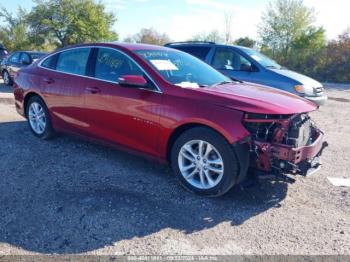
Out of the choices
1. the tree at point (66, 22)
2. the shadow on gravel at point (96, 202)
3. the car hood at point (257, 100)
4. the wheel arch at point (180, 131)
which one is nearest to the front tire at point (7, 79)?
the shadow on gravel at point (96, 202)

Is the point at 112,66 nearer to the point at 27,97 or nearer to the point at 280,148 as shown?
the point at 27,97

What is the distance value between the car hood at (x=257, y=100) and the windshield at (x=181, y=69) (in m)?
0.29

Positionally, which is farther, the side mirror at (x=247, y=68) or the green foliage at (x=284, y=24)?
the green foliage at (x=284, y=24)

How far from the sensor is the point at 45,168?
14.7 ft

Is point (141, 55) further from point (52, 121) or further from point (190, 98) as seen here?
point (52, 121)

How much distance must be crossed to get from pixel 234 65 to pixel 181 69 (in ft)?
14.2

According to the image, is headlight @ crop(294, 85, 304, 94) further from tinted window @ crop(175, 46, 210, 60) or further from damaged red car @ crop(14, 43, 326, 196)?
damaged red car @ crop(14, 43, 326, 196)

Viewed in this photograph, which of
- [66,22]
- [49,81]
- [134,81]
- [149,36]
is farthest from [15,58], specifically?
[149,36]

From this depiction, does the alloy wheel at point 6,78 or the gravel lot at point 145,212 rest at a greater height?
the alloy wheel at point 6,78

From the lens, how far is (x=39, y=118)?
18.5ft

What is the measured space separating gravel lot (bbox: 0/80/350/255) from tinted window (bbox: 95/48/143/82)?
3.92ft

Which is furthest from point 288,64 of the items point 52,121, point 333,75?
point 52,121

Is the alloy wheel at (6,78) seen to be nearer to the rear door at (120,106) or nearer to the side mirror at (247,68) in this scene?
the side mirror at (247,68)

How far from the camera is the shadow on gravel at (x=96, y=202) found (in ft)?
10.0
